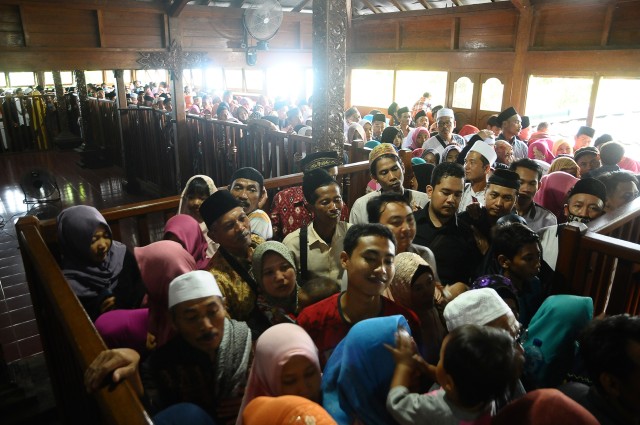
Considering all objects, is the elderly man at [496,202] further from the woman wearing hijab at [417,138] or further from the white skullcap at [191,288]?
the woman wearing hijab at [417,138]

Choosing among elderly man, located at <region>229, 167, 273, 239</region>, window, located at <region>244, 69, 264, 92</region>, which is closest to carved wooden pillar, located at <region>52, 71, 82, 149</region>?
window, located at <region>244, 69, 264, 92</region>

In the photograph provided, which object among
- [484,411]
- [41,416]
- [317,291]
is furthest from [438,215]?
[41,416]

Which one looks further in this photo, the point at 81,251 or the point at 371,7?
the point at 371,7

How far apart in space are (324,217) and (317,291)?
27.0 inches

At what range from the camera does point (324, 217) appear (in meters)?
3.07

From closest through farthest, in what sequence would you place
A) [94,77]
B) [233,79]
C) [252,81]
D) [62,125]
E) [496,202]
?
[496,202]
[62,125]
[252,81]
[233,79]
[94,77]

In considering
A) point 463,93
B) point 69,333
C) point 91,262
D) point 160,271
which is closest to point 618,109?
point 463,93

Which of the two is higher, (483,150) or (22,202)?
(483,150)

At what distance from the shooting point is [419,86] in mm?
11680

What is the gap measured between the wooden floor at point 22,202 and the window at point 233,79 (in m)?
7.99

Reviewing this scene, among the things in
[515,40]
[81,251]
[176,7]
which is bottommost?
[81,251]

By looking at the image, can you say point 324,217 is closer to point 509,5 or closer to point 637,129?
point 509,5

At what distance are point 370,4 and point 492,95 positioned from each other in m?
4.40

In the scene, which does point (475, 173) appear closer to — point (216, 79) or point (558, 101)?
point (558, 101)
